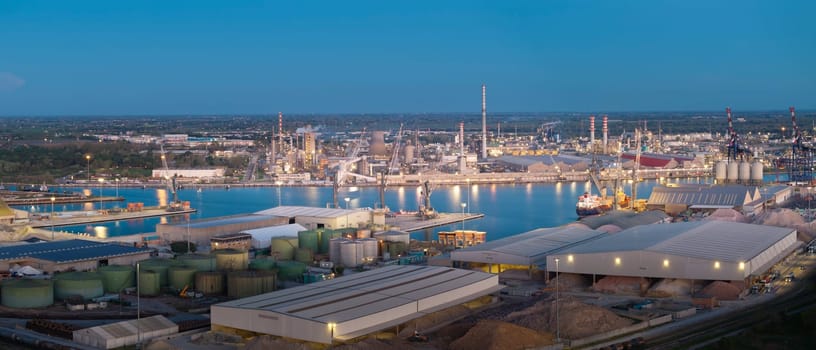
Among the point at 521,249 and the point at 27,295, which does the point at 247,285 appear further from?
the point at 521,249

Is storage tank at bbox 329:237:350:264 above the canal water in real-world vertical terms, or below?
above

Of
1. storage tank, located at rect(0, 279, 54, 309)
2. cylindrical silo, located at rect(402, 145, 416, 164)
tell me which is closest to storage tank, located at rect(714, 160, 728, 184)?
cylindrical silo, located at rect(402, 145, 416, 164)

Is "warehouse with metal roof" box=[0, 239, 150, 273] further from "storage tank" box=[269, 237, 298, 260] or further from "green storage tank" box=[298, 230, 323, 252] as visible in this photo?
"green storage tank" box=[298, 230, 323, 252]

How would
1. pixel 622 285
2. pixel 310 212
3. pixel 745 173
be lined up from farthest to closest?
pixel 745 173 < pixel 310 212 < pixel 622 285

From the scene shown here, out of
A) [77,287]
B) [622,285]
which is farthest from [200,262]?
[622,285]

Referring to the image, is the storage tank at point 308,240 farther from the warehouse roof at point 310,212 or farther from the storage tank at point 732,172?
the storage tank at point 732,172
